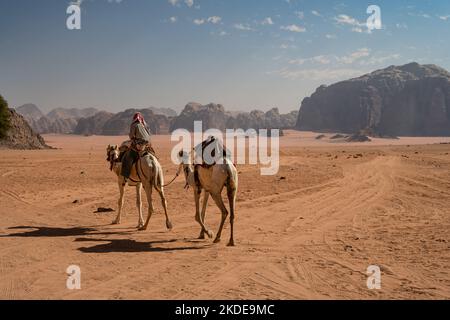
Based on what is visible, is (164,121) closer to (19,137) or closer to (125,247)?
(19,137)

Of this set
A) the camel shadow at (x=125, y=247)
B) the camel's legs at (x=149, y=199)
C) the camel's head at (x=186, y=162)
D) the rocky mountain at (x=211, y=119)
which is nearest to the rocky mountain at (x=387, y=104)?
the rocky mountain at (x=211, y=119)

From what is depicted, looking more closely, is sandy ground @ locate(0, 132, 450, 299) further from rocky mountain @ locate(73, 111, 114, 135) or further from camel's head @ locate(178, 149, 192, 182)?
rocky mountain @ locate(73, 111, 114, 135)

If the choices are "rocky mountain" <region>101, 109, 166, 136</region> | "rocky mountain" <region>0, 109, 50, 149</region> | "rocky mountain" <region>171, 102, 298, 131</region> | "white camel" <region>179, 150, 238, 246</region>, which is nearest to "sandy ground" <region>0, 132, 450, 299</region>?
"white camel" <region>179, 150, 238, 246</region>

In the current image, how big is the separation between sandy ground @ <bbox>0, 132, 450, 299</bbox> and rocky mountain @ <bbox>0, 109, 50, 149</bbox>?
40.7m

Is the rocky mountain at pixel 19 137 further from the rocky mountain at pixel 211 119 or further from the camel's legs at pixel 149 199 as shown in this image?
the rocky mountain at pixel 211 119

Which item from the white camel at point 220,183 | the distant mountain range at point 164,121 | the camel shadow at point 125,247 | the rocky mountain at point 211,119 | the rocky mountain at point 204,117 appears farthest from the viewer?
the rocky mountain at point 211,119

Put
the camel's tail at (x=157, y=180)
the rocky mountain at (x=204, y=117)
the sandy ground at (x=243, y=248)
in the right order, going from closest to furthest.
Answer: the sandy ground at (x=243, y=248)
the camel's tail at (x=157, y=180)
the rocky mountain at (x=204, y=117)

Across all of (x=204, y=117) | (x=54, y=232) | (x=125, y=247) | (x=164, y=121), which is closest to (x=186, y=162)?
(x=125, y=247)

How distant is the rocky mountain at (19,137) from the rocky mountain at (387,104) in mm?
90012

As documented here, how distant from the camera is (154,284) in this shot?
6738 millimetres

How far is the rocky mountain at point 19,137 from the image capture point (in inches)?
2092

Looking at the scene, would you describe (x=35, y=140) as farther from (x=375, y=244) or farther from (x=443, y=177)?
(x=375, y=244)

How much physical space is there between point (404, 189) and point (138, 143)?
43.6 feet

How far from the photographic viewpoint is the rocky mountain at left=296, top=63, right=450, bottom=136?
134250mm
